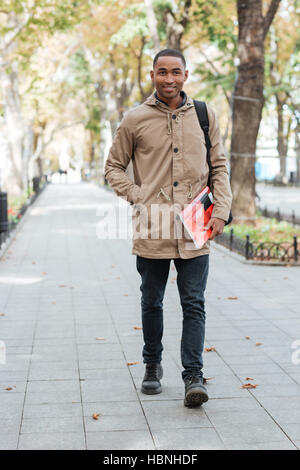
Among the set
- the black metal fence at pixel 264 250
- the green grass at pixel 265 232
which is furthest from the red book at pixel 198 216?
the green grass at pixel 265 232

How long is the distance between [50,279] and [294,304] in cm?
352

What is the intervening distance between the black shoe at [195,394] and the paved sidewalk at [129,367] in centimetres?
6

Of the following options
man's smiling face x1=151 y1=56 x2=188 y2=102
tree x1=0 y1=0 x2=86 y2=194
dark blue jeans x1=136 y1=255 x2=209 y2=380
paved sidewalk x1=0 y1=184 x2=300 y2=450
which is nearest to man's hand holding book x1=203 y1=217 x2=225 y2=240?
dark blue jeans x1=136 y1=255 x2=209 y2=380

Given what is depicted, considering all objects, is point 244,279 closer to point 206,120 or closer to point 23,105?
point 206,120

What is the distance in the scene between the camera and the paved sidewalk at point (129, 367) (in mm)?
3996

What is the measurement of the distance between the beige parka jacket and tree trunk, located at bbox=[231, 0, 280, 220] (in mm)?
10699

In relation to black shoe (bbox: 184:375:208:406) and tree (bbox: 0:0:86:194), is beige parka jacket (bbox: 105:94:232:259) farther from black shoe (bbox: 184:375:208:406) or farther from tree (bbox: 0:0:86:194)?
tree (bbox: 0:0:86:194)

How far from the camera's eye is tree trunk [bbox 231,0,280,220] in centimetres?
1475

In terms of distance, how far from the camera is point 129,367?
5410 mm

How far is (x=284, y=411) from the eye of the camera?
4375 mm

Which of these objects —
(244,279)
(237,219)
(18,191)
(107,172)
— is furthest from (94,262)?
(18,191)

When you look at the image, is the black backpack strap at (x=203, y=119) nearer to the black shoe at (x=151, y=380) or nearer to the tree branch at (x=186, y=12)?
the black shoe at (x=151, y=380)

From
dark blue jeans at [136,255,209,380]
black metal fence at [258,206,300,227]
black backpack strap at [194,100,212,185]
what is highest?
black backpack strap at [194,100,212,185]

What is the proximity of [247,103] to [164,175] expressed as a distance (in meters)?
10.9
